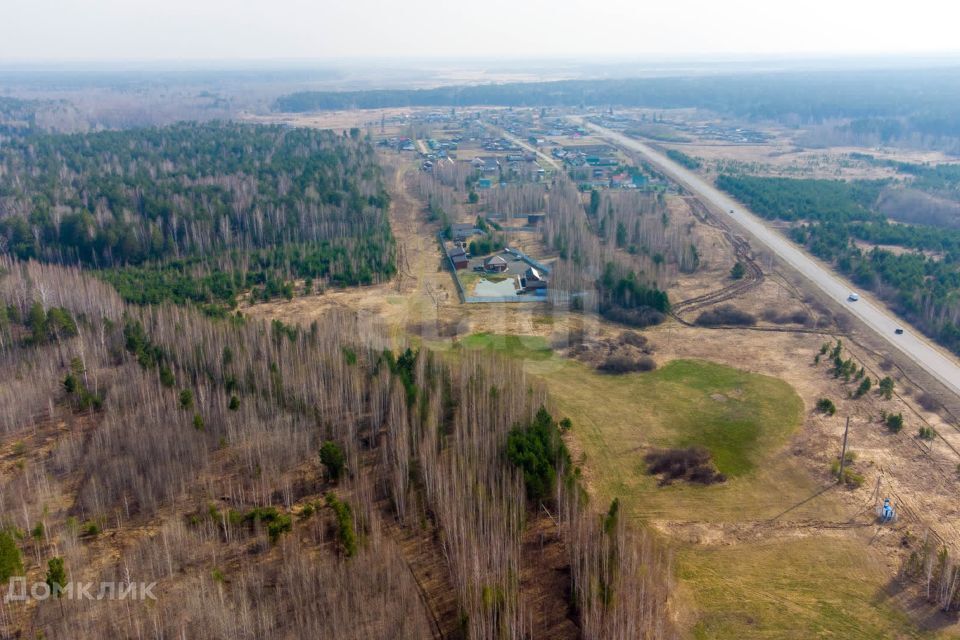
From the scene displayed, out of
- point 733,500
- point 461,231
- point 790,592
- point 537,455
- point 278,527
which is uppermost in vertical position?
point 461,231

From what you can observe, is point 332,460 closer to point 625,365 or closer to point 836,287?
point 625,365

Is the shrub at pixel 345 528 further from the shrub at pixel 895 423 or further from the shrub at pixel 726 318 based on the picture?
the shrub at pixel 726 318

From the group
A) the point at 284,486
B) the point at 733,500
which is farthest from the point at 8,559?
the point at 733,500

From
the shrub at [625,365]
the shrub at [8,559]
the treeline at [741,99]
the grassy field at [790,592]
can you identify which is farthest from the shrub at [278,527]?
the treeline at [741,99]

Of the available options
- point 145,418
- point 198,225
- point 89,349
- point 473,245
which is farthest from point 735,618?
point 198,225

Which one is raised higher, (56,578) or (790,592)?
(56,578)

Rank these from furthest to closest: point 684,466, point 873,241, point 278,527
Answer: point 873,241 → point 684,466 → point 278,527

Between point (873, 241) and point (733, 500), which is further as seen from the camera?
point (873, 241)
